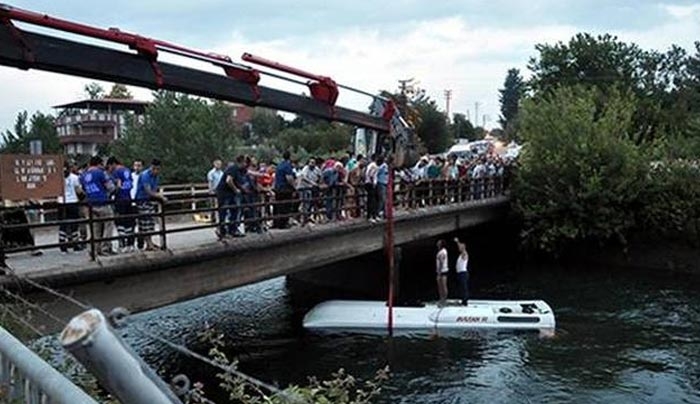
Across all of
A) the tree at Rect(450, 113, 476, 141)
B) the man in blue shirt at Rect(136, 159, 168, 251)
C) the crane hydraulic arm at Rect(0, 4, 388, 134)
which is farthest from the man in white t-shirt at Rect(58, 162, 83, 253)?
the tree at Rect(450, 113, 476, 141)

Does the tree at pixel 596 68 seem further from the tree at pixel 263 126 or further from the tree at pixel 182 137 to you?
the tree at pixel 263 126

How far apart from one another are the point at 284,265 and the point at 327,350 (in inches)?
108

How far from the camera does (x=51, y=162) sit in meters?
13.3

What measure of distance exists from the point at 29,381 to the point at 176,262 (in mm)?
10794

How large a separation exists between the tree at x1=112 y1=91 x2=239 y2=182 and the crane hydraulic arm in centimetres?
3607

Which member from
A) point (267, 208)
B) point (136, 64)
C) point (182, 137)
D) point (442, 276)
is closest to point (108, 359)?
point (136, 64)

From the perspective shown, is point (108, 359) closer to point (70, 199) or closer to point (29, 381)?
point (29, 381)

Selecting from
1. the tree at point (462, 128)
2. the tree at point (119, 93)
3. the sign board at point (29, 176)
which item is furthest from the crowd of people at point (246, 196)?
the tree at point (462, 128)

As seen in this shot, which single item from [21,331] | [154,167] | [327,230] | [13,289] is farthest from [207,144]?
[21,331]

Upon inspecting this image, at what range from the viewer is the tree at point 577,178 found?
99.1 ft

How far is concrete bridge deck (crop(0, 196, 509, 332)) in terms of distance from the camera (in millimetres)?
11410

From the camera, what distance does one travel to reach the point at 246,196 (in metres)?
16.3

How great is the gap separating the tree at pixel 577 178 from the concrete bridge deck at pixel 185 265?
39.3ft

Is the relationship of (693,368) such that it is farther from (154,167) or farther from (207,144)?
(207,144)
